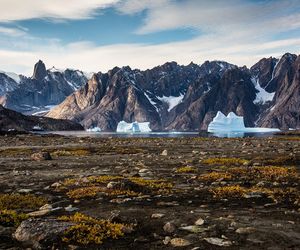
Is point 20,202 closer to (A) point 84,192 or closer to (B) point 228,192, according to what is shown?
(A) point 84,192

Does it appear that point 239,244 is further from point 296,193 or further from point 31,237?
point 296,193

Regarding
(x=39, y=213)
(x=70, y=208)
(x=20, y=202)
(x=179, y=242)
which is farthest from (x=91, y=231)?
(x=20, y=202)

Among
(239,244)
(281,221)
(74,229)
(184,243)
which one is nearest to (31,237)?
(74,229)

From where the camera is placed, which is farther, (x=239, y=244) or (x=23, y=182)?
(x=23, y=182)

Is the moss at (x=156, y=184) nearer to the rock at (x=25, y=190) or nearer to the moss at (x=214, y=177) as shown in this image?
the moss at (x=214, y=177)

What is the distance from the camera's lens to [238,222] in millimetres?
12312

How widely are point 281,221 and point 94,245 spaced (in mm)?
5382

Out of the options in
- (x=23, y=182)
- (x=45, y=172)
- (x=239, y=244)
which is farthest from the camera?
(x=45, y=172)

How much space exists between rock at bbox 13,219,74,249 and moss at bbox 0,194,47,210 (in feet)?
13.5

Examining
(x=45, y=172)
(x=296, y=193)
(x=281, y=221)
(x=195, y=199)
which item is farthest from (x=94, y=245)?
(x=45, y=172)

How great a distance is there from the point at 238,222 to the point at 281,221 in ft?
4.05

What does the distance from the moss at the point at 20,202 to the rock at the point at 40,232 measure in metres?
4.11

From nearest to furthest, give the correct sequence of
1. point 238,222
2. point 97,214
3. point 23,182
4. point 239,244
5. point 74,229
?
point 239,244 → point 74,229 → point 238,222 → point 97,214 → point 23,182

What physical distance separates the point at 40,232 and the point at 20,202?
215 inches
